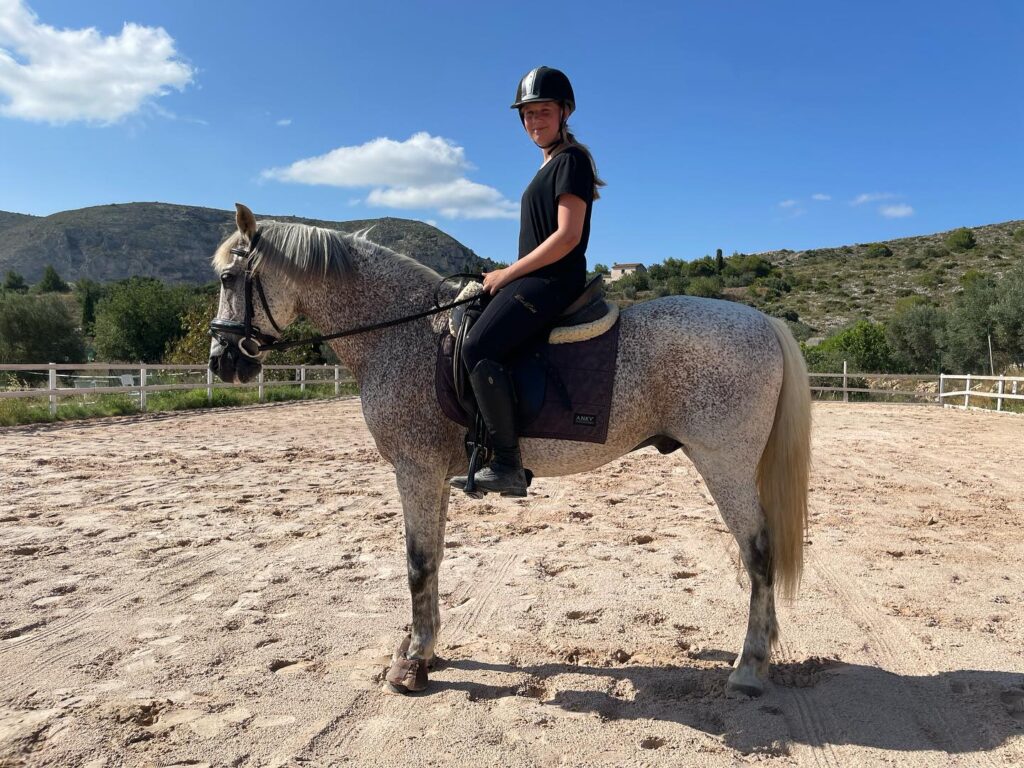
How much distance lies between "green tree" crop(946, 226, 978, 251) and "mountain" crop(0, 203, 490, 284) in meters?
62.2

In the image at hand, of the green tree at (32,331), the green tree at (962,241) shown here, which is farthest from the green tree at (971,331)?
the green tree at (32,331)

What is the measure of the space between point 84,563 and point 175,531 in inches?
33.9

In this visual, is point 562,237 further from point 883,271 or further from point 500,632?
point 883,271

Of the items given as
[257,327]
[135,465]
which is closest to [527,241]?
[257,327]

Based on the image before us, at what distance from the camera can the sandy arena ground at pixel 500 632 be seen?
2371 mm

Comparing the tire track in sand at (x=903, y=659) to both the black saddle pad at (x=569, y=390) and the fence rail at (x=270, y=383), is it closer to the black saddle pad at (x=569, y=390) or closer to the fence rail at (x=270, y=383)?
the black saddle pad at (x=569, y=390)

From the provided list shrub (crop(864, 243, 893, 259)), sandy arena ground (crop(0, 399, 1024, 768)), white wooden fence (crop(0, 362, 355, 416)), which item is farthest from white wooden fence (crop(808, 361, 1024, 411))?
shrub (crop(864, 243, 893, 259))

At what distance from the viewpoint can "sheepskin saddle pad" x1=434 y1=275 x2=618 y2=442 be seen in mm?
2844

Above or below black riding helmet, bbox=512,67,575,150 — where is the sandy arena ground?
below

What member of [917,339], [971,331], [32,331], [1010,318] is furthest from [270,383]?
[32,331]

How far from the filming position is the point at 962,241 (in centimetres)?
5938

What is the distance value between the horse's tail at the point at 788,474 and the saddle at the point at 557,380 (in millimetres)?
837

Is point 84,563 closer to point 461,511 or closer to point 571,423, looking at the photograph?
point 461,511

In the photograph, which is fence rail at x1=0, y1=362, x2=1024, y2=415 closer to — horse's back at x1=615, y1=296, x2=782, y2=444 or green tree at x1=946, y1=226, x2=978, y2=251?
horse's back at x1=615, y1=296, x2=782, y2=444
